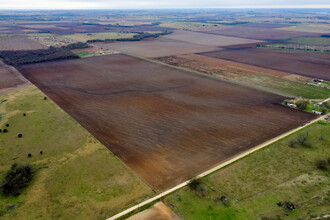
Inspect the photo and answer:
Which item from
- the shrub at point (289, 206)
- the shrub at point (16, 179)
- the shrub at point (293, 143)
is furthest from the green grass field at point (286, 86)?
the shrub at point (16, 179)

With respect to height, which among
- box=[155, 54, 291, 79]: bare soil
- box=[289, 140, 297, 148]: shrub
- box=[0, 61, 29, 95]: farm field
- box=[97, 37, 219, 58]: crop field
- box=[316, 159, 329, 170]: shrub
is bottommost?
box=[316, 159, 329, 170]: shrub

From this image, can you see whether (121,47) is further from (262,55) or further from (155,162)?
(155,162)

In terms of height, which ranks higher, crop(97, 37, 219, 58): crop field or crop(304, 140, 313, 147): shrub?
crop(97, 37, 219, 58): crop field

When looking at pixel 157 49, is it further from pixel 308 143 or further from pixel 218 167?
pixel 218 167

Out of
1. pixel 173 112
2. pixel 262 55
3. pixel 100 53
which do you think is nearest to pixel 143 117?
pixel 173 112

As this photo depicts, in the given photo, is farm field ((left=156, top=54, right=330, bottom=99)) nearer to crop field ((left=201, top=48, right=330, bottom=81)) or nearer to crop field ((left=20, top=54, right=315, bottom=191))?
crop field ((left=201, top=48, right=330, bottom=81))

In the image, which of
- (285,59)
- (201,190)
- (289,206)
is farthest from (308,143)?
(285,59)

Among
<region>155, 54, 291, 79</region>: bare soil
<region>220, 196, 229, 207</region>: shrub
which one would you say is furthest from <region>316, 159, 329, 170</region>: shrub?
<region>155, 54, 291, 79</region>: bare soil
